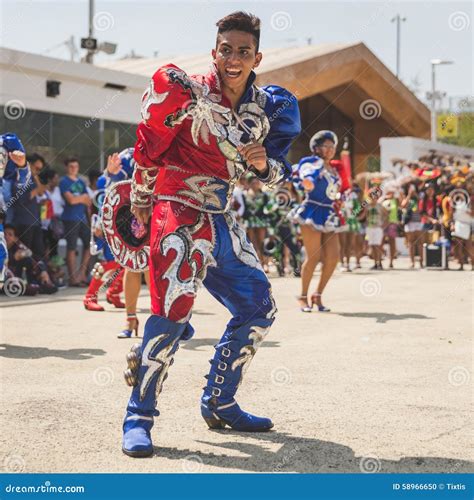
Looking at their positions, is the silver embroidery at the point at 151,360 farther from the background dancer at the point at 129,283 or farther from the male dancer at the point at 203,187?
the background dancer at the point at 129,283

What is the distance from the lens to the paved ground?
4051 mm

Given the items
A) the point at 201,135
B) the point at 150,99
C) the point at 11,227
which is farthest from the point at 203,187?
the point at 11,227

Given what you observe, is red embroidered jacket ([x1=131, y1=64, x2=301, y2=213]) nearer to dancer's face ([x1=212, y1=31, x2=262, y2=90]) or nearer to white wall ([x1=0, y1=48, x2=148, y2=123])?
dancer's face ([x1=212, y1=31, x2=262, y2=90])

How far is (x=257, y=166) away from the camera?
4.27 m

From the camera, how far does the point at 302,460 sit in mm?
4031

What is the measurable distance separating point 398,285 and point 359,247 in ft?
17.3

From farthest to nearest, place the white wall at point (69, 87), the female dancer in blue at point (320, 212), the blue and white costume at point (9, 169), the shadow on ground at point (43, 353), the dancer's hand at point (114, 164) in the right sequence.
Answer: the white wall at point (69, 87) < the female dancer in blue at point (320, 212) < the dancer's hand at point (114, 164) < the blue and white costume at point (9, 169) < the shadow on ground at point (43, 353)

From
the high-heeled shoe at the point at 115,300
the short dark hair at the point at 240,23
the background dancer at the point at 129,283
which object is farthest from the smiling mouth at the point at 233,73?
the high-heeled shoe at the point at 115,300

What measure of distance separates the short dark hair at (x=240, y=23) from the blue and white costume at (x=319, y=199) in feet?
19.5

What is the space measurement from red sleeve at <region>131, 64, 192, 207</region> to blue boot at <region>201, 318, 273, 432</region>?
35.7 inches

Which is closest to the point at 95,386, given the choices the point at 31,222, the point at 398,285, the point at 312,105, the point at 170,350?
the point at 170,350

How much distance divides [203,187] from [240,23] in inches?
30.1

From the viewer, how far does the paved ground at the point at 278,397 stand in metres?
4.05

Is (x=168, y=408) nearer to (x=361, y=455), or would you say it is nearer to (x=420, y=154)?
(x=361, y=455)
